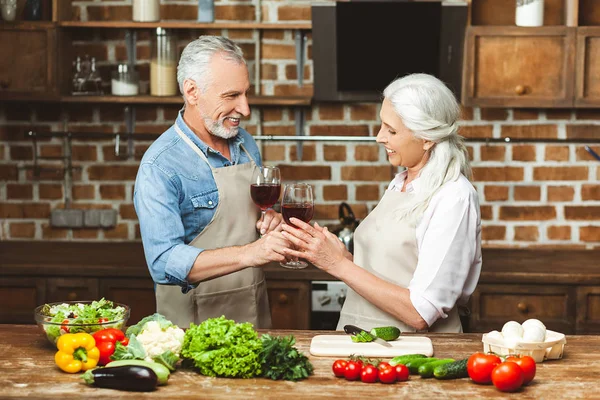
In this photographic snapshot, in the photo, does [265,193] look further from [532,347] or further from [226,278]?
[532,347]

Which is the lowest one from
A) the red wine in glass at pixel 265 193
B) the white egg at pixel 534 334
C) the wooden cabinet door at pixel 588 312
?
the wooden cabinet door at pixel 588 312

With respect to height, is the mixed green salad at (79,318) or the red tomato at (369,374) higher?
the mixed green salad at (79,318)

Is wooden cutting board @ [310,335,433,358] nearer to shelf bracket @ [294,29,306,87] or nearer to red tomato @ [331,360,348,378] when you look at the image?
red tomato @ [331,360,348,378]

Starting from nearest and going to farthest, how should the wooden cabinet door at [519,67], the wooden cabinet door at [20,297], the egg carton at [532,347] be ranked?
the egg carton at [532,347] → the wooden cabinet door at [20,297] → the wooden cabinet door at [519,67]

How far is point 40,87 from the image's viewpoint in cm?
408

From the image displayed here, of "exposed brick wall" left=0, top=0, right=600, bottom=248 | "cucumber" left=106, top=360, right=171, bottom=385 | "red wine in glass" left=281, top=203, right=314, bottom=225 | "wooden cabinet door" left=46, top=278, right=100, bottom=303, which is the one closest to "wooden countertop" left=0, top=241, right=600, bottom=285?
"wooden cabinet door" left=46, top=278, right=100, bottom=303

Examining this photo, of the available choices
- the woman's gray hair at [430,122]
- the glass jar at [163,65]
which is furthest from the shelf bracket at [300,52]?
the woman's gray hair at [430,122]

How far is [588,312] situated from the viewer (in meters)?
3.72

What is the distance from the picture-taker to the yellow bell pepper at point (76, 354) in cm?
200

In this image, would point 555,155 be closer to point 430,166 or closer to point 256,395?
point 430,166

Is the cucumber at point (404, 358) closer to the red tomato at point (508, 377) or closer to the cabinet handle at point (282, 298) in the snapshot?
the red tomato at point (508, 377)

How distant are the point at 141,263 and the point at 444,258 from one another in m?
1.86

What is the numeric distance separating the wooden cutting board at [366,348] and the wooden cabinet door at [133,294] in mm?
1710

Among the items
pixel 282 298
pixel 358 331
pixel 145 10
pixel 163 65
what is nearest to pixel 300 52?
pixel 163 65
